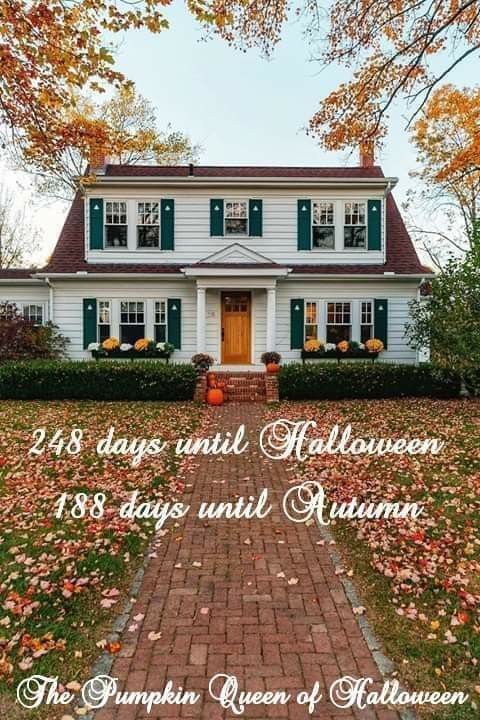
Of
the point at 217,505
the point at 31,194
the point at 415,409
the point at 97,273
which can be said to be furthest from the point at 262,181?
the point at 31,194

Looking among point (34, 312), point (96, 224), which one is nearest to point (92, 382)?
point (34, 312)

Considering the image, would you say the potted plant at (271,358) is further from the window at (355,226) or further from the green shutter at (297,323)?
the window at (355,226)

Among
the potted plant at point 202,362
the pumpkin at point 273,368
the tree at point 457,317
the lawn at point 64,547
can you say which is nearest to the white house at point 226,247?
the potted plant at point 202,362

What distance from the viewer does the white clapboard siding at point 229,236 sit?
15.7m

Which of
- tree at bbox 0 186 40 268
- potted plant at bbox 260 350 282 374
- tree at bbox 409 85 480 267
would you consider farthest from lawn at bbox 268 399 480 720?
tree at bbox 0 186 40 268

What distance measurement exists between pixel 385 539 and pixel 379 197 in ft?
45.6

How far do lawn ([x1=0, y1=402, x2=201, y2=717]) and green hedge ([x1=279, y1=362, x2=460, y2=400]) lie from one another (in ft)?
15.6

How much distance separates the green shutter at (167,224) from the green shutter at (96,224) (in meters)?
2.07

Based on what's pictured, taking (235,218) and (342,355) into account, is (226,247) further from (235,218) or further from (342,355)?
(342,355)

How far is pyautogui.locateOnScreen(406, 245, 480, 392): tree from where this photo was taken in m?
10.8

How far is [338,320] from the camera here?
15.7 meters

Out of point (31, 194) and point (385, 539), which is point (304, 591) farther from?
point (31, 194)

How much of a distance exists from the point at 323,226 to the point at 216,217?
371 centimetres

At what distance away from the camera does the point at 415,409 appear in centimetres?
1130
